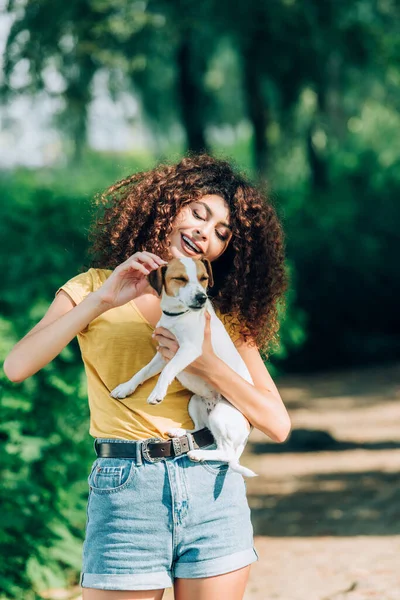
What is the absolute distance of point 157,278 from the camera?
92.3 inches

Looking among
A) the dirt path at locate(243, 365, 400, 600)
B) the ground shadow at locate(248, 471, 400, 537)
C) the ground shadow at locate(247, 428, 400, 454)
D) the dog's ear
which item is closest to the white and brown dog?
the dog's ear

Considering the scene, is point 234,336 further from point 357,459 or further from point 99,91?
point 99,91

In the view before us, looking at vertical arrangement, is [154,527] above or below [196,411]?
below

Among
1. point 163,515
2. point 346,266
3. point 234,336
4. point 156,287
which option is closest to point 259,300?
point 234,336

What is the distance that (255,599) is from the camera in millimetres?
4941

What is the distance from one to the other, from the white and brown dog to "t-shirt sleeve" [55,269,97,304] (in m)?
0.22

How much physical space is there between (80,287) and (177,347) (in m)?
0.34

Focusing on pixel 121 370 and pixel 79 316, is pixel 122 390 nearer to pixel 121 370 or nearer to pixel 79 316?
pixel 121 370

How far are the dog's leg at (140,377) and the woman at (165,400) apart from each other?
0.03m

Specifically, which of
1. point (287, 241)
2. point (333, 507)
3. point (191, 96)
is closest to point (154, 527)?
point (333, 507)

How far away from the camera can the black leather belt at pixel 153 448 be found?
2326 millimetres

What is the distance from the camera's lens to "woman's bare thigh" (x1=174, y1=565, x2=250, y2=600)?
2.32 meters

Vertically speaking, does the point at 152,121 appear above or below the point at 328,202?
above

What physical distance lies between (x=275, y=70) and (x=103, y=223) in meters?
9.40
